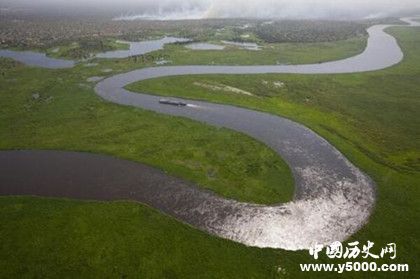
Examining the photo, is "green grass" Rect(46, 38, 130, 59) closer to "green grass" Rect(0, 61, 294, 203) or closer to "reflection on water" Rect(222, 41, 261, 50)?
"reflection on water" Rect(222, 41, 261, 50)

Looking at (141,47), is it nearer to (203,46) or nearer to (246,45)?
(203,46)

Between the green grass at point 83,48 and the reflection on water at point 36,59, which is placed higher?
the green grass at point 83,48

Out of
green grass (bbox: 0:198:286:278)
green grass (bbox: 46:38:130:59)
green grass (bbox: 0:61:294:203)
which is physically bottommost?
green grass (bbox: 0:198:286:278)

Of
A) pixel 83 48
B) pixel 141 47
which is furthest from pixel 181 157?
pixel 141 47

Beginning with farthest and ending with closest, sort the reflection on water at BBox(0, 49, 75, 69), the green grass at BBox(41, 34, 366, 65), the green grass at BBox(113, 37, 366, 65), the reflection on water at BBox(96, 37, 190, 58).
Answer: the reflection on water at BBox(96, 37, 190, 58) → the green grass at BBox(41, 34, 366, 65) → the green grass at BBox(113, 37, 366, 65) → the reflection on water at BBox(0, 49, 75, 69)

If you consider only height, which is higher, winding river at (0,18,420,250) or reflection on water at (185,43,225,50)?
reflection on water at (185,43,225,50)

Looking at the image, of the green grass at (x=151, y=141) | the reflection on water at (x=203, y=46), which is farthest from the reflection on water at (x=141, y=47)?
the green grass at (x=151, y=141)

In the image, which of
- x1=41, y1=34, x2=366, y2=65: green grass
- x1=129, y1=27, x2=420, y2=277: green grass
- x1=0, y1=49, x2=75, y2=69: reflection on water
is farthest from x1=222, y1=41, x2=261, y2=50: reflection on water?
x1=0, y1=49, x2=75, y2=69: reflection on water

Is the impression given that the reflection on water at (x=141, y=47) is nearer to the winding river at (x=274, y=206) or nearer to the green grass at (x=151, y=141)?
the green grass at (x=151, y=141)

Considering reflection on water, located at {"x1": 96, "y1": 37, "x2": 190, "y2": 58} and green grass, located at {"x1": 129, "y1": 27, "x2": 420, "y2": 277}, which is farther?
reflection on water, located at {"x1": 96, "y1": 37, "x2": 190, "y2": 58}

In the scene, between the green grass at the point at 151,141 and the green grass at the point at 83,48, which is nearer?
the green grass at the point at 151,141

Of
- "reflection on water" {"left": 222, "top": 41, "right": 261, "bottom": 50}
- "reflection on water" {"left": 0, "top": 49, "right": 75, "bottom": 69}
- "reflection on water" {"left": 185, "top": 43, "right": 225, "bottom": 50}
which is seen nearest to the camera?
"reflection on water" {"left": 0, "top": 49, "right": 75, "bottom": 69}
